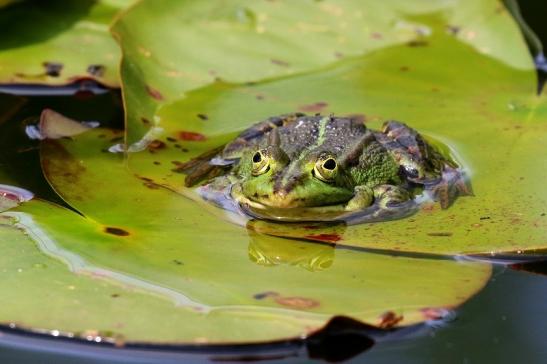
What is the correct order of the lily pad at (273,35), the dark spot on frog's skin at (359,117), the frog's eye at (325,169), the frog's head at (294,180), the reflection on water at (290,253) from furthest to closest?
the lily pad at (273,35) < the dark spot on frog's skin at (359,117) < the frog's eye at (325,169) < the frog's head at (294,180) < the reflection on water at (290,253)

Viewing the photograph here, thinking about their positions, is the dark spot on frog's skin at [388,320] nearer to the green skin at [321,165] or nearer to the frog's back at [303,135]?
the green skin at [321,165]

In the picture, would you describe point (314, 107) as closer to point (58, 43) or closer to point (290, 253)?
point (290, 253)

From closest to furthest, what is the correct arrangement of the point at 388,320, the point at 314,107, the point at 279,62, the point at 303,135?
the point at 388,320 < the point at 303,135 < the point at 314,107 < the point at 279,62

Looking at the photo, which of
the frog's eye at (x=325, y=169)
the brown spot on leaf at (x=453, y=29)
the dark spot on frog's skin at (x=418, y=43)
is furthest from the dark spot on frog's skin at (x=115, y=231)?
the brown spot on leaf at (x=453, y=29)

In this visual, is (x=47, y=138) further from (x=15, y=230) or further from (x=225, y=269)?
(x=225, y=269)

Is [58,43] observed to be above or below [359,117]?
above

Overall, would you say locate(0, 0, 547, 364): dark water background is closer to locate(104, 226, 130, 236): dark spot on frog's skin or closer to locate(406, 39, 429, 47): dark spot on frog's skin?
locate(104, 226, 130, 236): dark spot on frog's skin

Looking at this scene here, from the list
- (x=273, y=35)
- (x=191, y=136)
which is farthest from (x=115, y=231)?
(x=273, y=35)
